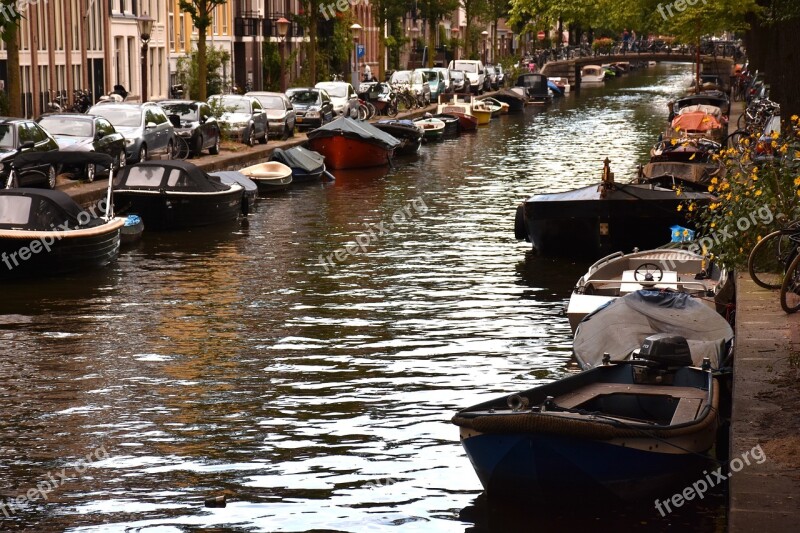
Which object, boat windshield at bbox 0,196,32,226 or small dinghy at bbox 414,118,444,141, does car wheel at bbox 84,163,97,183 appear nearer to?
boat windshield at bbox 0,196,32,226

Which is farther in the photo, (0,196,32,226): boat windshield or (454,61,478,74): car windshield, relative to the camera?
(454,61,478,74): car windshield

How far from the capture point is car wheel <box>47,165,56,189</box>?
29684 mm

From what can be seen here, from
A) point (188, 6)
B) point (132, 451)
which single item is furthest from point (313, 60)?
point (132, 451)

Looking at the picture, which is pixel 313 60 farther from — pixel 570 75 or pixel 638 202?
pixel 570 75

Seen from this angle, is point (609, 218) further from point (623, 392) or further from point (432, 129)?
point (432, 129)

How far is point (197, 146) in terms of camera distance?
3959 cm

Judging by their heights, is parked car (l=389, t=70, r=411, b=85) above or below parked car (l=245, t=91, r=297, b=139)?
above

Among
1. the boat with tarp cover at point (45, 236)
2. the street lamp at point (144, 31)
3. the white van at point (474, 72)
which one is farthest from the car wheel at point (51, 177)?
the white van at point (474, 72)

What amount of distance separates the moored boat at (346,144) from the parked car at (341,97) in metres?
12.5

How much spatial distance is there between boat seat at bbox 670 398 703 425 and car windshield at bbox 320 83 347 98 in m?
47.5

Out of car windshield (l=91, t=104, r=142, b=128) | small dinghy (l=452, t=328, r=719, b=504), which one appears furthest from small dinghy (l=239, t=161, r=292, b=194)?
small dinghy (l=452, t=328, r=719, b=504)

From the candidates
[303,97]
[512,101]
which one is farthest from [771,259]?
[512,101]

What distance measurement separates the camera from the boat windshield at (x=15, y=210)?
2261cm

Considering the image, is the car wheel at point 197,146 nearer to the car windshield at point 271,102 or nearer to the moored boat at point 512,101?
the car windshield at point 271,102
